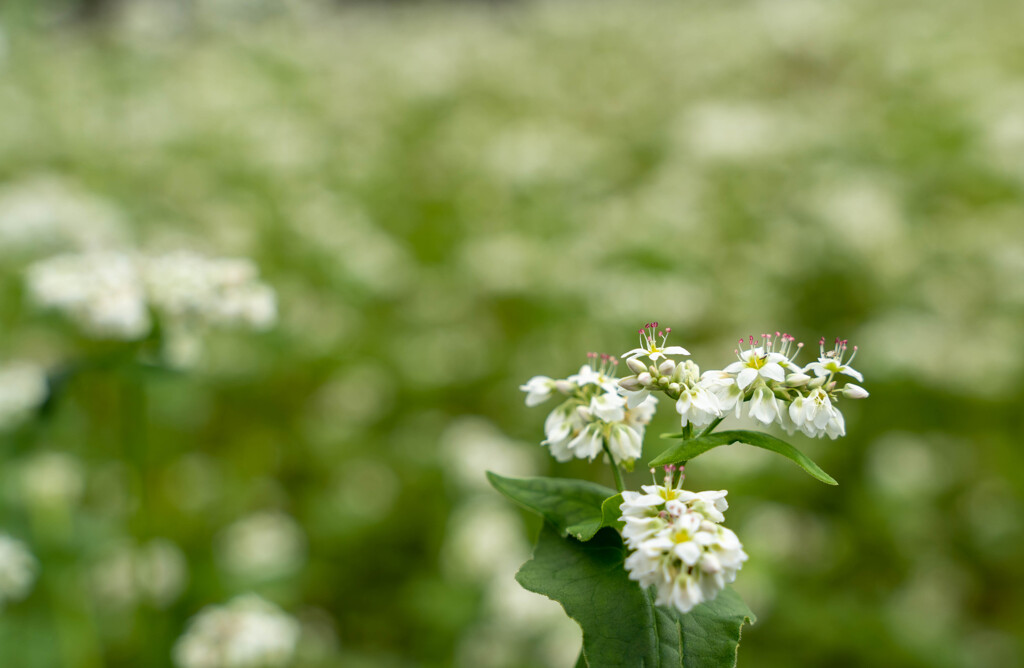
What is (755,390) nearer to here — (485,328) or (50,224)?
(485,328)

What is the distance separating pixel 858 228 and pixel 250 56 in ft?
22.3

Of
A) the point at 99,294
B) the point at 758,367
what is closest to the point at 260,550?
the point at 99,294

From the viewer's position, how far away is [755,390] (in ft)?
3.23

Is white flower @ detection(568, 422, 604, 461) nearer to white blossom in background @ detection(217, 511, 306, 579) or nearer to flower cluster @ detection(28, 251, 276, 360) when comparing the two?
flower cluster @ detection(28, 251, 276, 360)

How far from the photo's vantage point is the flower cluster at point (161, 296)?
180 cm

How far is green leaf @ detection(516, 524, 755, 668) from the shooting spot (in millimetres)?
896

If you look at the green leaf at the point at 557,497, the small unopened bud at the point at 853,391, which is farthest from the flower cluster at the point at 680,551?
the small unopened bud at the point at 853,391

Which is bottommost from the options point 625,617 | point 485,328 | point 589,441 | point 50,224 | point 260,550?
point 625,617

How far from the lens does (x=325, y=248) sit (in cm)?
442

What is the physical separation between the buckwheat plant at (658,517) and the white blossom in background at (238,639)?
1024 millimetres

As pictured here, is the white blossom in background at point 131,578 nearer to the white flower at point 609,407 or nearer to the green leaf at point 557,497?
the green leaf at point 557,497

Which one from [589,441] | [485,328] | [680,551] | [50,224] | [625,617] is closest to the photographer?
[680,551]

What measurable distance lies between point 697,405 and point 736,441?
0.08 metres

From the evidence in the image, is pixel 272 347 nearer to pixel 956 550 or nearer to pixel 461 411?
pixel 461 411
